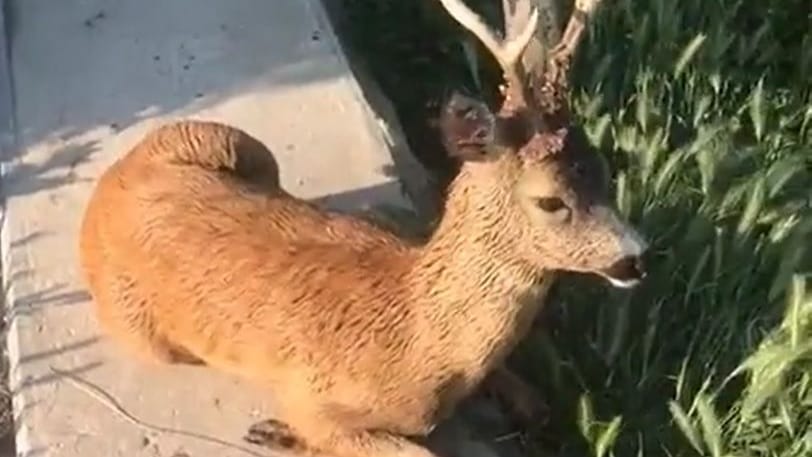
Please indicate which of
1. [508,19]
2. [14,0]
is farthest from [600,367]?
[14,0]

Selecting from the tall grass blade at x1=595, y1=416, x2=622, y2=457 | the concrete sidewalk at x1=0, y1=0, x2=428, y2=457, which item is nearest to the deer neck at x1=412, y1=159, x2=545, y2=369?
the tall grass blade at x1=595, y1=416, x2=622, y2=457

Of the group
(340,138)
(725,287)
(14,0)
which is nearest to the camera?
(725,287)

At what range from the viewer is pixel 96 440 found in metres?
4.09

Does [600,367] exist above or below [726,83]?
below

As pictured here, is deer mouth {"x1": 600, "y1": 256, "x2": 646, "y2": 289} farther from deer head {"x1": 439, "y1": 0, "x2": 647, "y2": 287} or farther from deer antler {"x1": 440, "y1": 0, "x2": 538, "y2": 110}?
deer antler {"x1": 440, "y1": 0, "x2": 538, "y2": 110}

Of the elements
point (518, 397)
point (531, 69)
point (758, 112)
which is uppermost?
point (531, 69)

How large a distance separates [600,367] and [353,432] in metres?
0.69

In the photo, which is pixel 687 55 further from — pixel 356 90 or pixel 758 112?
pixel 356 90

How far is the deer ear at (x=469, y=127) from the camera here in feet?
11.3

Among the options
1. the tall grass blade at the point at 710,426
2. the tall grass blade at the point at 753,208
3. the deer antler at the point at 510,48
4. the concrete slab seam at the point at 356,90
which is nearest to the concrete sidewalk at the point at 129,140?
the concrete slab seam at the point at 356,90

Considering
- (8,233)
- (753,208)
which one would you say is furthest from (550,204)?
(8,233)

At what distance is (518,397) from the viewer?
418 centimetres

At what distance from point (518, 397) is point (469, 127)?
925 millimetres

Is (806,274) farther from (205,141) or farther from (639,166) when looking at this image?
(205,141)
